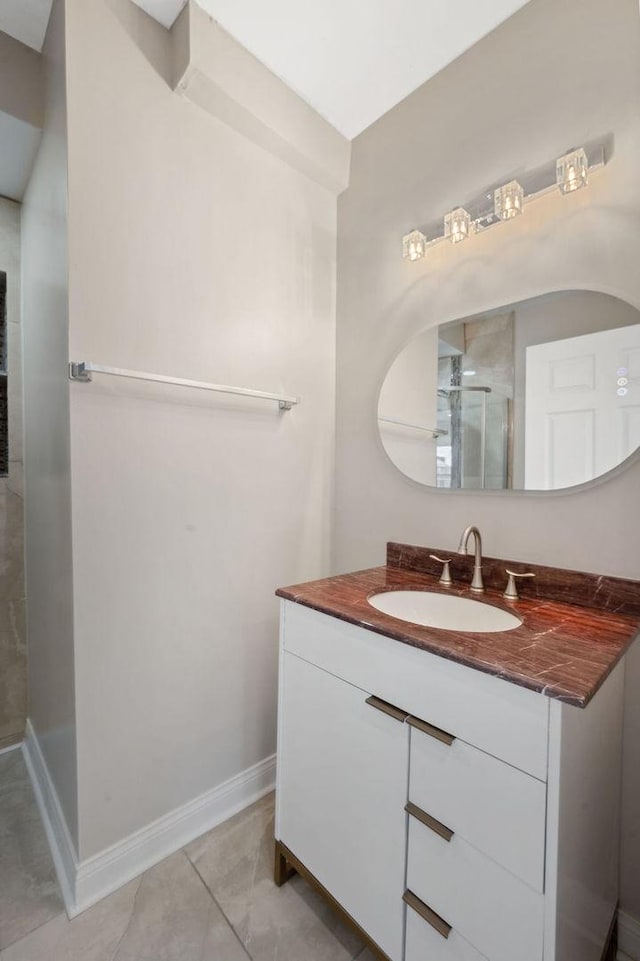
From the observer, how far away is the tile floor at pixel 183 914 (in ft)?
3.40

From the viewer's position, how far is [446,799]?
0.81m

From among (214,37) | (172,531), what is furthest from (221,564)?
(214,37)

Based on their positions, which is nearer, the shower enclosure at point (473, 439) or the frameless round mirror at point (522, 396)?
the frameless round mirror at point (522, 396)

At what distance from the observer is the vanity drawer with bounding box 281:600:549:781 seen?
69 cm

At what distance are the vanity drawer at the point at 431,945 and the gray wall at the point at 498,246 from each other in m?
0.56

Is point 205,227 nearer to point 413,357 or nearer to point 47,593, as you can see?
point 413,357

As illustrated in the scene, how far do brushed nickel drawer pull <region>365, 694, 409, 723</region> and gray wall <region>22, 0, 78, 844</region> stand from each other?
2.70 feet

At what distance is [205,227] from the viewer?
1.35m

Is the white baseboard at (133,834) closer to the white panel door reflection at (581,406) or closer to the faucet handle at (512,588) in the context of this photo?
the faucet handle at (512,588)

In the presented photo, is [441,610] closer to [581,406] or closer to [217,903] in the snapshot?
[581,406]

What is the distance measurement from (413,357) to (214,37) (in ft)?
3.69

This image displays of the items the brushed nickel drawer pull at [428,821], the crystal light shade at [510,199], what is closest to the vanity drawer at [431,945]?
the brushed nickel drawer pull at [428,821]

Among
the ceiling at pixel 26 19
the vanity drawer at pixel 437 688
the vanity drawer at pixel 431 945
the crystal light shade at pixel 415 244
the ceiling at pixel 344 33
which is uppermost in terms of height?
the ceiling at pixel 344 33

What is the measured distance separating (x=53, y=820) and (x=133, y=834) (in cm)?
32
